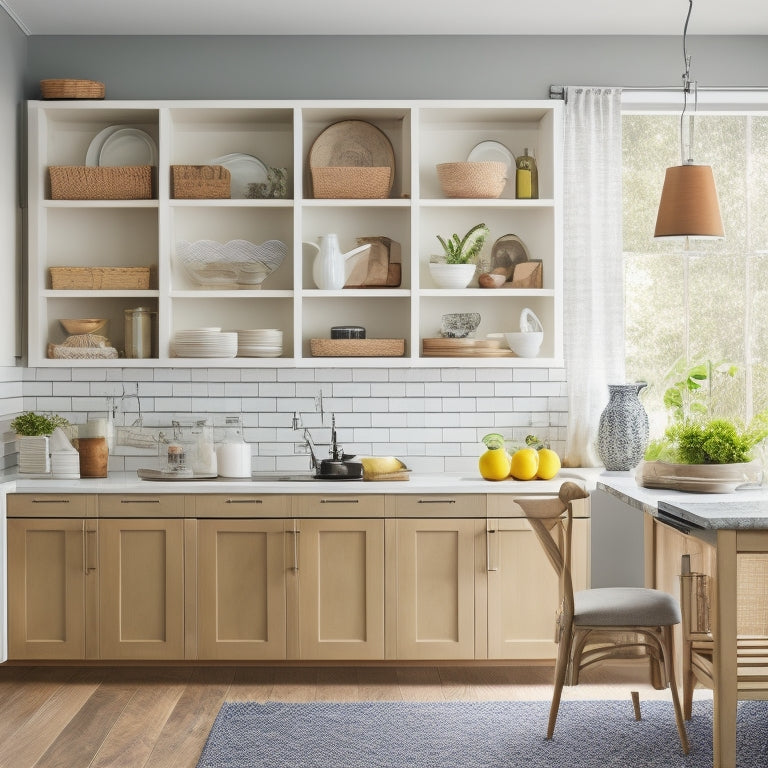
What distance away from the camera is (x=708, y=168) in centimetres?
362

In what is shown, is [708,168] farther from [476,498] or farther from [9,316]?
[9,316]

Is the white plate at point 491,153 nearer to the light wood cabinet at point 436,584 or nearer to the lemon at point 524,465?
the lemon at point 524,465

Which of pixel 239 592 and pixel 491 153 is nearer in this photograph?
pixel 239 592

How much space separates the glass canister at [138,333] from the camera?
4785mm

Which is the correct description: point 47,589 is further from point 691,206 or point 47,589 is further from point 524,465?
point 691,206

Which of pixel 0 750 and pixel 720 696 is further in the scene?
pixel 0 750

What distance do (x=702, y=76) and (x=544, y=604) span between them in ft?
9.15

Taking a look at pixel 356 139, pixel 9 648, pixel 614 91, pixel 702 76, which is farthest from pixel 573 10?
pixel 9 648

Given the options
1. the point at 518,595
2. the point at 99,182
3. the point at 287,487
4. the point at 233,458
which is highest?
the point at 99,182

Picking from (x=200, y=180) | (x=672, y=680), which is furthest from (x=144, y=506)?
(x=672, y=680)

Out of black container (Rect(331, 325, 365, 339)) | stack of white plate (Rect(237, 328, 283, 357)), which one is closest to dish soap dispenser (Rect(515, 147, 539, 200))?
black container (Rect(331, 325, 365, 339))

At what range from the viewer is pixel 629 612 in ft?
11.5

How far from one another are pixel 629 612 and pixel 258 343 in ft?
7.29

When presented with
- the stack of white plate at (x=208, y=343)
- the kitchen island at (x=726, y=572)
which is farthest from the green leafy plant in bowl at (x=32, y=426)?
the kitchen island at (x=726, y=572)
